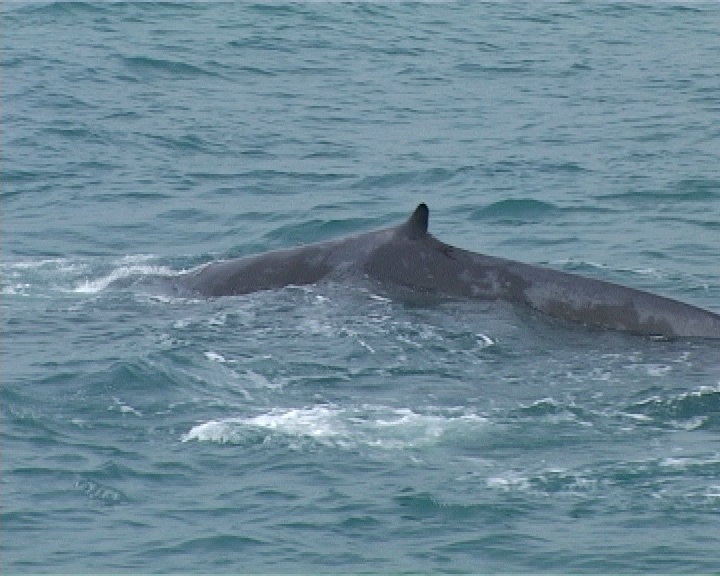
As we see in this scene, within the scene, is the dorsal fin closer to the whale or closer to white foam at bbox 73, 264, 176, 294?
the whale

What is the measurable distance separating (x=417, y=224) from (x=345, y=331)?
165 cm

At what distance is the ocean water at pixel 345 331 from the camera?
14.6m

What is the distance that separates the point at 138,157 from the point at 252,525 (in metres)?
18.7

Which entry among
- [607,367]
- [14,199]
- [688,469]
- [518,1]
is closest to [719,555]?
[688,469]

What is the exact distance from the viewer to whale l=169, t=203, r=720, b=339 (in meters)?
19.7

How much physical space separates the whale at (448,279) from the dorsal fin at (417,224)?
0.01m

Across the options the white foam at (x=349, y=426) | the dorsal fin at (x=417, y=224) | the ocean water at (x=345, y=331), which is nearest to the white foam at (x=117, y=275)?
the ocean water at (x=345, y=331)

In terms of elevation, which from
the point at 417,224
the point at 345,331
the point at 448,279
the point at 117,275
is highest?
the point at 417,224

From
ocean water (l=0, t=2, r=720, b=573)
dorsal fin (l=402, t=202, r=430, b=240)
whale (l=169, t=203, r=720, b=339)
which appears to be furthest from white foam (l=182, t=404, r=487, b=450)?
dorsal fin (l=402, t=202, r=430, b=240)

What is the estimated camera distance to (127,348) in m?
19.7

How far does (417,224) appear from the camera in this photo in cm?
2058

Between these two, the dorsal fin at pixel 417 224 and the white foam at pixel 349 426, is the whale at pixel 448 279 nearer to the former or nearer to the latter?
the dorsal fin at pixel 417 224

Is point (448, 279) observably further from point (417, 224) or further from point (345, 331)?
point (345, 331)

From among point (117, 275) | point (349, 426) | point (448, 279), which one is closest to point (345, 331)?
point (448, 279)
